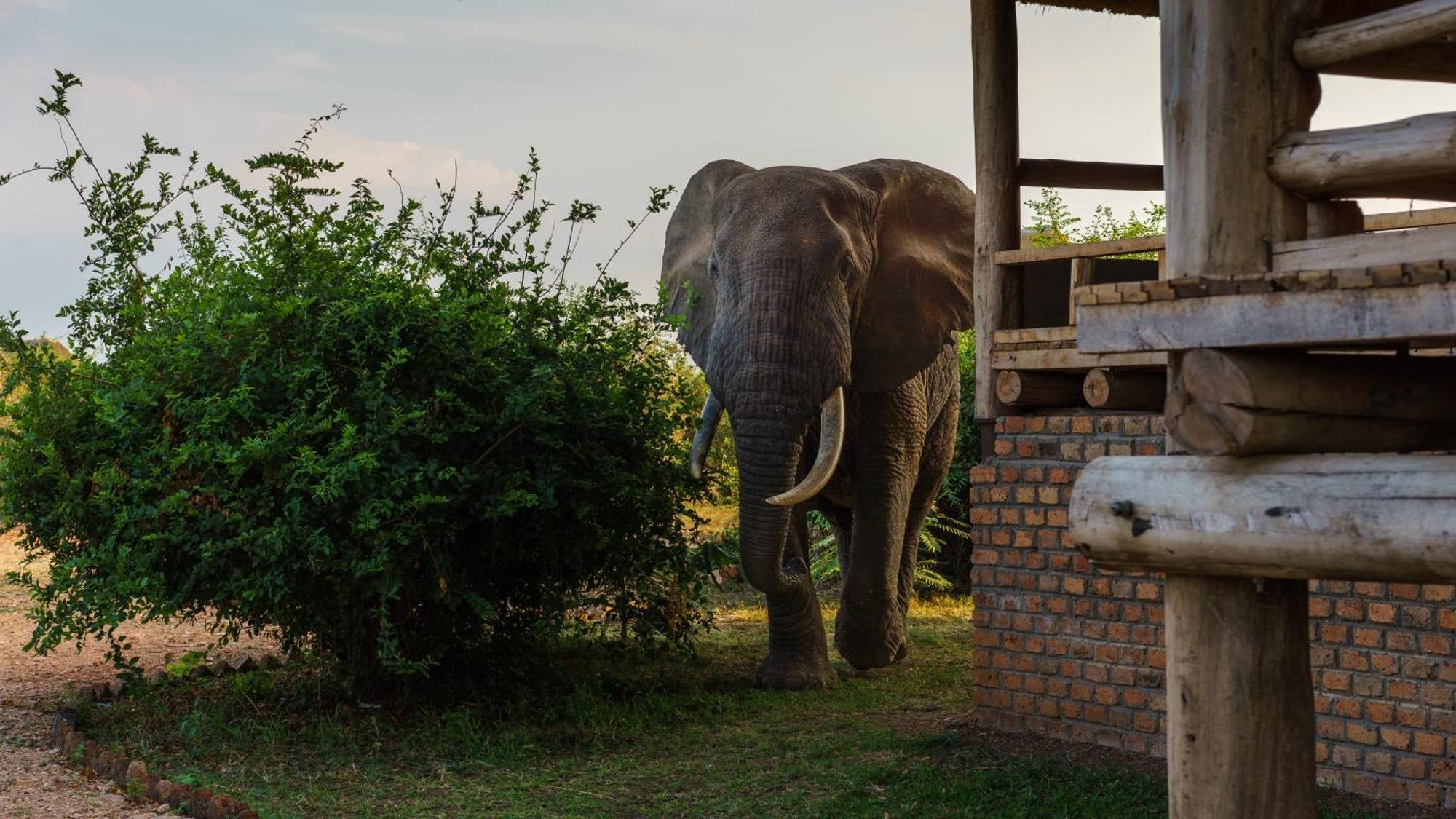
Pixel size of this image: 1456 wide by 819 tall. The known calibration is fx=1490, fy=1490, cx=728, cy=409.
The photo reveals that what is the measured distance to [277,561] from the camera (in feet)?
26.6

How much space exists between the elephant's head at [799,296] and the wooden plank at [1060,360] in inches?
52.0

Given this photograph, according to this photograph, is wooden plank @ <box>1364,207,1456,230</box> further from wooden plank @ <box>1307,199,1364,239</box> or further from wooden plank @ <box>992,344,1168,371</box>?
wooden plank @ <box>1307,199,1364,239</box>

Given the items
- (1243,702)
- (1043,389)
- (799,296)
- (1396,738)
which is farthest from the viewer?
(799,296)

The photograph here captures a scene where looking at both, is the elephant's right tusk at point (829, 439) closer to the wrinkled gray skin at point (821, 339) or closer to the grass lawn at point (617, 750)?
the wrinkled gray skin at point (821, 339)

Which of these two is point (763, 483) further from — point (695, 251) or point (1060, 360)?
point (695, 251)

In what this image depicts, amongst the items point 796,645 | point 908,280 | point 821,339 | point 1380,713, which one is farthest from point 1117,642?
point 908,280

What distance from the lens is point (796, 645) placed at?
9938mm

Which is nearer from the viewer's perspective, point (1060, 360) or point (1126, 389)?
point (1126, 389)

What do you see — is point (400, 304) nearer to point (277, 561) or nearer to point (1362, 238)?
point (277, 561)

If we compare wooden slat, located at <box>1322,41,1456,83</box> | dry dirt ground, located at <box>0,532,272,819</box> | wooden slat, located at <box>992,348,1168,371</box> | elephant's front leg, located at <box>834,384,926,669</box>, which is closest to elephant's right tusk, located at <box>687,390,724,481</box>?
elephant's front leg, located at <box>834,384,926,669</box>

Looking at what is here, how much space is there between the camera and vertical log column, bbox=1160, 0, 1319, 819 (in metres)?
4.21

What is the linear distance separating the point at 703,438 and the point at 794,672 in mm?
1684

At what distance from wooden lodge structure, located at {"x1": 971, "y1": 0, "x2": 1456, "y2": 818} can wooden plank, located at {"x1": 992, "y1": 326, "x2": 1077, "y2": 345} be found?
3.00 meters

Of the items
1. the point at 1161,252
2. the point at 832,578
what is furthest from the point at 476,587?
the point at 832,578
